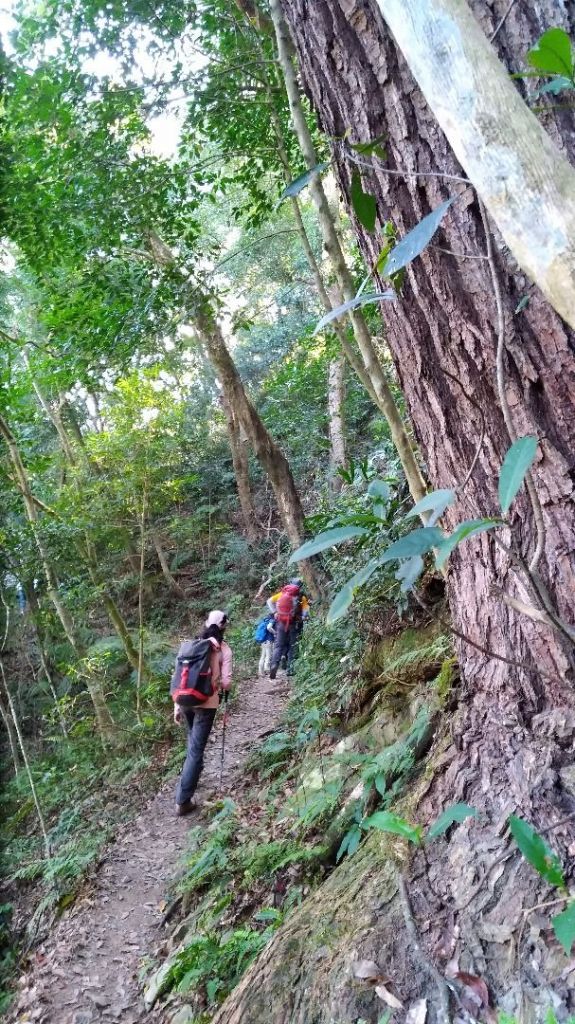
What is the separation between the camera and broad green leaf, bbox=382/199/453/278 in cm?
117

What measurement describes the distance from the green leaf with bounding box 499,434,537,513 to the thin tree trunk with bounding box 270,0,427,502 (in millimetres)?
1349

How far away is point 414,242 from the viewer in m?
1.20

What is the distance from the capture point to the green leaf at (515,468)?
1012 mm

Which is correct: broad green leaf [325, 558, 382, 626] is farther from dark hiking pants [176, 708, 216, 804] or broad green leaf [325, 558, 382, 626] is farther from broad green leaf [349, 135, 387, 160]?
dark hiking pants [176, 708, 216, 804]

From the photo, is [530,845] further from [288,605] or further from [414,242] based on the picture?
[288,605]

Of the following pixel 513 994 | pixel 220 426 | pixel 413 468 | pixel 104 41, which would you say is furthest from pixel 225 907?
pixel 220 426

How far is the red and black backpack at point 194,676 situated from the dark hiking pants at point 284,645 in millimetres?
3332

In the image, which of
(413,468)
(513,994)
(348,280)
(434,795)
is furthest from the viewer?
(348,280)

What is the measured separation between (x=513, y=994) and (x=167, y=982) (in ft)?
9.45

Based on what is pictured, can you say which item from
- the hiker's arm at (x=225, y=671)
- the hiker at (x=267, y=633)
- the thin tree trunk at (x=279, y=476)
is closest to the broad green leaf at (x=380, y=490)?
the hiker's arm at (x=225, y=671)

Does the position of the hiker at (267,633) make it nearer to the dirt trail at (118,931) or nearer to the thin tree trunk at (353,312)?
the dirt trail at (118,931)

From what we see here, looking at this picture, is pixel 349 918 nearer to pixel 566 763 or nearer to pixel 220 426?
pixel 566 763

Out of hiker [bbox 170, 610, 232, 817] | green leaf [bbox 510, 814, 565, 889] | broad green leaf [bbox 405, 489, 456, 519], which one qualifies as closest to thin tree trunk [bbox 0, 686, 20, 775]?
hiker [bbox 170, 610, 232, 817]

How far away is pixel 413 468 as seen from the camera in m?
2.49
